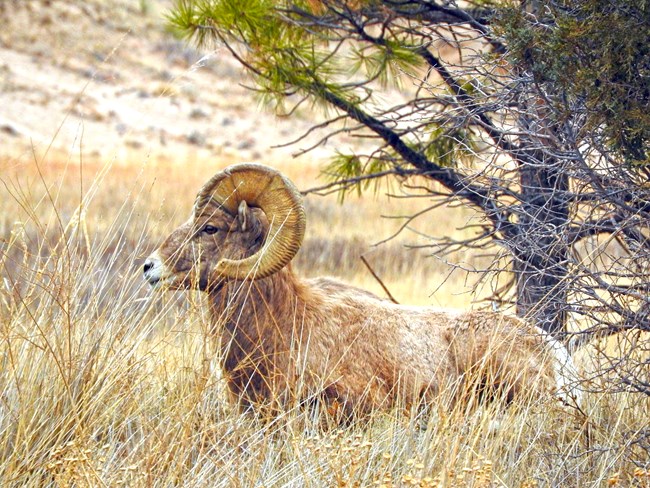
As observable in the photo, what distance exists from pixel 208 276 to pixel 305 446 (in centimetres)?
174

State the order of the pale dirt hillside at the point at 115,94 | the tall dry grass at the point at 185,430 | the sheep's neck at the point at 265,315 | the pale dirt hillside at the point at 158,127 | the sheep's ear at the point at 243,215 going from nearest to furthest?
the tall dry grass at the point at 185,430
the sheep's neck at the point at 265,315
the sheep's ear at the point at 243,215
the pale dirt hillside at the point at 158,127
the pale dirt hillside at the point at 115,94

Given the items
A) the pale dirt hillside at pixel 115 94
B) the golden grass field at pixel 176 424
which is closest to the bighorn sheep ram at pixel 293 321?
the golden grass field at pixel 176 424

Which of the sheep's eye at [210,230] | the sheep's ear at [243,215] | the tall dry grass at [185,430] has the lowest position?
the tall dry grass at [185,430]

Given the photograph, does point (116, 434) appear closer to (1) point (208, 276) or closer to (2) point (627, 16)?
(1) point (208, 276)

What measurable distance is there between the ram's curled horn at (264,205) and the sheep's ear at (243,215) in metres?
0.05

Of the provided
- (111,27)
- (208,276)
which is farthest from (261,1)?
(111,27)

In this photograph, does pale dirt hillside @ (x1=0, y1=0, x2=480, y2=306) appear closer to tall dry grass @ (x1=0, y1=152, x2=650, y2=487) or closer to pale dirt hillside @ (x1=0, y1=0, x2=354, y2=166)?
pale dirt hillside @ (x1=0, y1=0, x2=354, y2=166)

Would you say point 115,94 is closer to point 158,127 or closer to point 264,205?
point 158,127

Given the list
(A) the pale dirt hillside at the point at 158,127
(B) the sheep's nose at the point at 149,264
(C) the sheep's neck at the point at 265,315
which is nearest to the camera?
(B) the sheep's nose at the point at 149,264

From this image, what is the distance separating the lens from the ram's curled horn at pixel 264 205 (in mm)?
6062

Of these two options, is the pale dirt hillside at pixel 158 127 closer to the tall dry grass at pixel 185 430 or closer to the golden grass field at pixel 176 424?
the golden grass field at pixel 176 424

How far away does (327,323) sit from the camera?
635 centimetres

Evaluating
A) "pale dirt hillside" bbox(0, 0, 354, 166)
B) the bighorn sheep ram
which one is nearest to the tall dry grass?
the bighorn sheep ram

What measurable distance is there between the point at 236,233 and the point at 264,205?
0.96 ft
